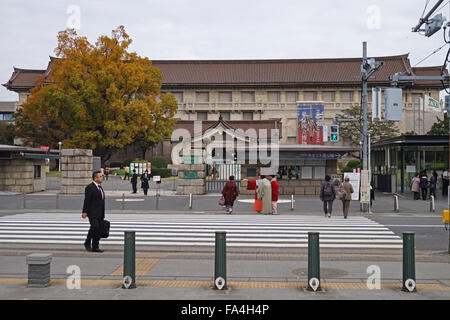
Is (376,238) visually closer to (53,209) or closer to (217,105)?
(53,209)

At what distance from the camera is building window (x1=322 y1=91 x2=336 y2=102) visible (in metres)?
73.9

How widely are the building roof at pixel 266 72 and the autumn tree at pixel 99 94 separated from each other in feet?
91.0

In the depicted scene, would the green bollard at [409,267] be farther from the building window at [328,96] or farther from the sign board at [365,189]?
the building window at [328,96]

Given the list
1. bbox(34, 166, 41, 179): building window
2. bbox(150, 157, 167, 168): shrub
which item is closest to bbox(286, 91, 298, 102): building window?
bbox(150, 157, 167, 168): shrub

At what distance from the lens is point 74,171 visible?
3095 cm

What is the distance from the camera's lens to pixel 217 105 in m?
75.0

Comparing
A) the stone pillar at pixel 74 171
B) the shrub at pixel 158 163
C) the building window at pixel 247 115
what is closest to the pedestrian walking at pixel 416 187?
the stone pillar at pixel 74 171

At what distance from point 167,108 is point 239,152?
72.1 feet

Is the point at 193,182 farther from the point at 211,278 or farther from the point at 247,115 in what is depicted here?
the point at 247,115

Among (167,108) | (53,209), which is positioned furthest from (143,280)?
(167,108)

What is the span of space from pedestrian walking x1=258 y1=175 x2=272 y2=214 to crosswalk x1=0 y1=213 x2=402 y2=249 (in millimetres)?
738

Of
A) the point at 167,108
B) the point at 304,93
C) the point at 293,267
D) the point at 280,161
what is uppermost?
the point at 304,93

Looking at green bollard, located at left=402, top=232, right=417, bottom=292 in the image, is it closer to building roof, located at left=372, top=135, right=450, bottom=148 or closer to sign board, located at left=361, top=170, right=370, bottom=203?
sign board, located at left=361, top=170, right=370, bottom=203

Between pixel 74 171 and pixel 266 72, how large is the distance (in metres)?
49.3
